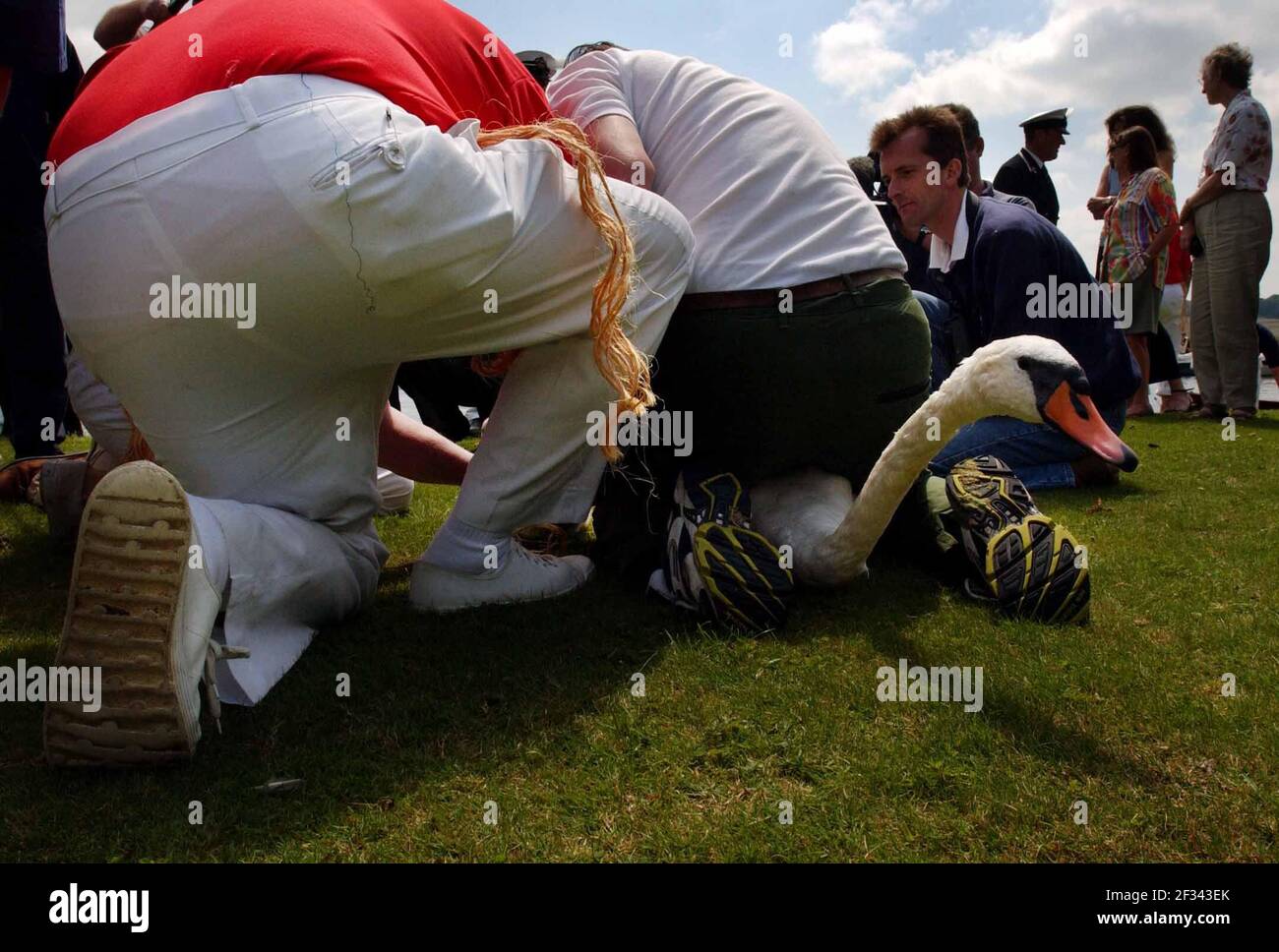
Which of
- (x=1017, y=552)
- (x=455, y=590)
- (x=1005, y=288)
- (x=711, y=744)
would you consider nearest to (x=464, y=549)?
(x=455, y=590)

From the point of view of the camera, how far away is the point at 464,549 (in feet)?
9.20

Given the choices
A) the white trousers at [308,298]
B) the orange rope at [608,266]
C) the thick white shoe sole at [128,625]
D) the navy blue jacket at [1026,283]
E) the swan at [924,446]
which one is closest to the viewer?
the thick white shoe sole at [128,625]

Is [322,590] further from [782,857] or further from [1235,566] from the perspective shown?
[1235,566]

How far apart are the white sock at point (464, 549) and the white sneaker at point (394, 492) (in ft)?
4.69

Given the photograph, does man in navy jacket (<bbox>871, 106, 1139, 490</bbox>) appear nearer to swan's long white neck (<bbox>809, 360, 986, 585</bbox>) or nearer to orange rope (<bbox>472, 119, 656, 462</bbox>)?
swan's long white neck (<bbox>809, 360, 986, 585</bbox>)

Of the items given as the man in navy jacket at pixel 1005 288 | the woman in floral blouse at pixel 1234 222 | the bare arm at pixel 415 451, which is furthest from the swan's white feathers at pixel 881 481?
the woman in floral blouse at pixel 1234 222

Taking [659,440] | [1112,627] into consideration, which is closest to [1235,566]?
[1112,627]

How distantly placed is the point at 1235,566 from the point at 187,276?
10.5 ft

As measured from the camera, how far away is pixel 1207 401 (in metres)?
7.95

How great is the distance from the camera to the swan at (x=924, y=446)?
2.47 m

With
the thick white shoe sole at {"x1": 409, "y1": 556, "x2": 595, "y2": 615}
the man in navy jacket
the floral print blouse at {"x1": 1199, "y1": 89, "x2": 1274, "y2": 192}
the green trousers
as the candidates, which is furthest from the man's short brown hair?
the floral print blouse at {"x1": 1199, "y1": 89, "x2": 1274, "y2": 192}

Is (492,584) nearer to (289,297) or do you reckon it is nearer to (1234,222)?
(289,297)

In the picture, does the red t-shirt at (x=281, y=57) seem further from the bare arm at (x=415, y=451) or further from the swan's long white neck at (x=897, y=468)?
the bare arm at (x=415, y=451)

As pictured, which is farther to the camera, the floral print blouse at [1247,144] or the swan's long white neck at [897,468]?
the floral print blouse at [1247,144]
